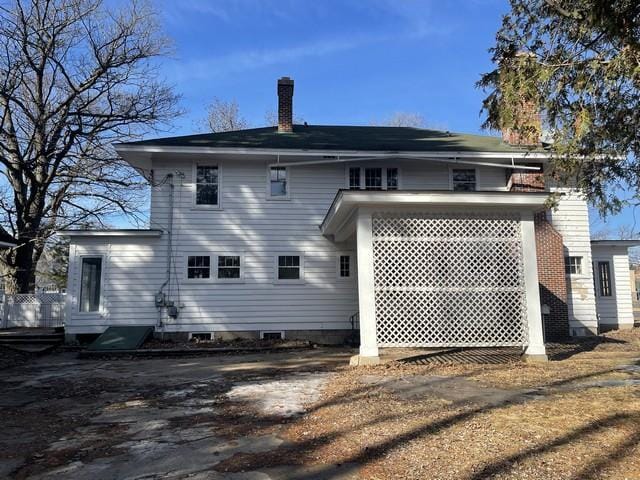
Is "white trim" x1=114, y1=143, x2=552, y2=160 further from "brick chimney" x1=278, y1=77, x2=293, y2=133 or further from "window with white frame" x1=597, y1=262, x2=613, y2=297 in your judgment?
"window with white frame" x1=597, y1=262, x2=613, y2=297

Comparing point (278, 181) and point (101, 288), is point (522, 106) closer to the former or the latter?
point (278, 181)

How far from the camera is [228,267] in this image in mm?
14578

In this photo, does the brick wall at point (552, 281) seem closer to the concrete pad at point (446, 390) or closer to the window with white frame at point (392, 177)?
the window with white frame at point (392, 177)

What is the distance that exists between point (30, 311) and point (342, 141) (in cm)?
1323

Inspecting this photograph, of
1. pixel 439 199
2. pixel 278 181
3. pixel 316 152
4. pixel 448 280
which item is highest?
pixel 316 152

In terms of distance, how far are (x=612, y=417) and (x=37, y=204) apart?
69.2ft

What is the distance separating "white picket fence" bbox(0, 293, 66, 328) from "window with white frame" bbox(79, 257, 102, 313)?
17.0 ft

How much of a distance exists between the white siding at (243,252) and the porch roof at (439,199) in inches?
202

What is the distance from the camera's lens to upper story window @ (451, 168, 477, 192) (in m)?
15.3

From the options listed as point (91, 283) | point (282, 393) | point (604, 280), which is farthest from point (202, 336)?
point (604, 280)

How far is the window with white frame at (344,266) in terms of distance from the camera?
48.6 ft

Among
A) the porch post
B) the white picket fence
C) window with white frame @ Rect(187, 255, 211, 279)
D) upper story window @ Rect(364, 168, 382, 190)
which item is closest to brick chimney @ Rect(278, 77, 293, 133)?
upper story window @ Rect(364, 168, 382, 190)

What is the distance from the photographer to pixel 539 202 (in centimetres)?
959

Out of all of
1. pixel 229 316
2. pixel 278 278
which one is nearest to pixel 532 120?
pixel 278 278
